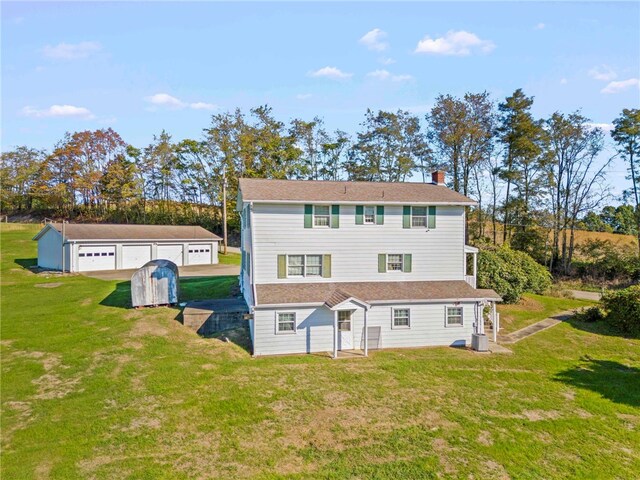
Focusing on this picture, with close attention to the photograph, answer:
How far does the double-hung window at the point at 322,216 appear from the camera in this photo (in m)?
18.7

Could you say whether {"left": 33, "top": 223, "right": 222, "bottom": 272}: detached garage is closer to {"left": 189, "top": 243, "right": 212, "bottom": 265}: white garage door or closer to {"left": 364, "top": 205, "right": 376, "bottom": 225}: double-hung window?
{"left": 189, "top": 243, "right": 212, "bottom": 265}: white garage door

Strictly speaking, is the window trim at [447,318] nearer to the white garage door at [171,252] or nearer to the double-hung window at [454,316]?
the double-hung window at [454,316]

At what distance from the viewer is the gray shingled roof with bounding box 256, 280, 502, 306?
16719mm

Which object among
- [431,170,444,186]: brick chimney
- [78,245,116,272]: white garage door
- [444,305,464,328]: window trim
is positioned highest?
[431,170,444,186]: brick chimney

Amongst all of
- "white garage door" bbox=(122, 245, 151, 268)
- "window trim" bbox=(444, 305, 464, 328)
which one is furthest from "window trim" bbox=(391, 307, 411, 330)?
"white garage door" bbox=(122, 245, 151, 268)

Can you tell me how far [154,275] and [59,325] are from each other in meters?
5.07

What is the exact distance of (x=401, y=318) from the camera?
703 inches

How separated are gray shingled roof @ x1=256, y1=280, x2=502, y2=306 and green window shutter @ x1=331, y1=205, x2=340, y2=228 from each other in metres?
3.04

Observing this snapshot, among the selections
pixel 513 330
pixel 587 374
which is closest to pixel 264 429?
pixel 587 374

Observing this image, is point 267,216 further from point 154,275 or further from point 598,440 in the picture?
point 598,440

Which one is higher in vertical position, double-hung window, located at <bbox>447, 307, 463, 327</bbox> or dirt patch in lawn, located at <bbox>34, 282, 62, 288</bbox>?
dirt patch in lawn, located at <bbox>34, 282, 62, 288</bbox>

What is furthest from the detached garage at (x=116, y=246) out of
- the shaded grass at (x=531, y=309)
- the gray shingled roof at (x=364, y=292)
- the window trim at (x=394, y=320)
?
the shaded grass at (x=531, y=309)

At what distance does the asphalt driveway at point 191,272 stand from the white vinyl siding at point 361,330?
16.8 meters

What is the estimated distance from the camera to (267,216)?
18.1 meters
